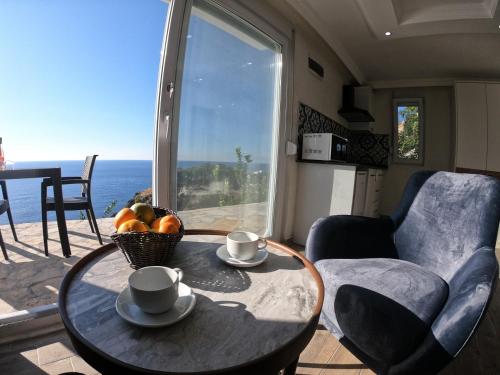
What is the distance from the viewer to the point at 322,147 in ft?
9.06

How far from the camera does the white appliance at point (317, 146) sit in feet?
8.90

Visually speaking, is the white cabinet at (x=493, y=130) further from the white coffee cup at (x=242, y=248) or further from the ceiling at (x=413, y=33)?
the white coffee cup at (x=242, y=248)

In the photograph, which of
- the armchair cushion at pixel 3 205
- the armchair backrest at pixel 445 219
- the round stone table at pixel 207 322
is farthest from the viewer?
the armchair cushion at pixel 3 205

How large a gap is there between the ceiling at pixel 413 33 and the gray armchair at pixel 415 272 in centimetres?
195

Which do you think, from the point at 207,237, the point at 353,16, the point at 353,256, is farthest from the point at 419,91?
the point at 207,237

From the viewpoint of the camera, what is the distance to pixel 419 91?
438 cm

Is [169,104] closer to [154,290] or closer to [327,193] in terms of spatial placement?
[154,290]

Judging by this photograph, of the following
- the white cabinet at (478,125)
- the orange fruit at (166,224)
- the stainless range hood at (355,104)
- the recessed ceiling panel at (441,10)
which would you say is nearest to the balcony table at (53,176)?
the orange fruit at (166,224)

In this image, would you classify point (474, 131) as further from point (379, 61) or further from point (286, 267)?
point (286, 267)

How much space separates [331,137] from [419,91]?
295cm

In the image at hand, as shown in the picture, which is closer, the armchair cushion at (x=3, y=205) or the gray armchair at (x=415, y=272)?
the gray armchair at (x=415, y=272)

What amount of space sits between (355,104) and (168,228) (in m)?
4.44

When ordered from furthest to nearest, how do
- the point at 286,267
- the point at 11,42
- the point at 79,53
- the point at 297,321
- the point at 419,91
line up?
the point at 419,91
the point at 79,53
the point at 11,42
the point at 286,267
the point at 297,321

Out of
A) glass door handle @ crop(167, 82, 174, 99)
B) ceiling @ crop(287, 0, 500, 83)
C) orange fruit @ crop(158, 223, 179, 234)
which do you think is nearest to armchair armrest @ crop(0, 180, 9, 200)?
glass door handle @ crop(167, 82, 174, 99)
